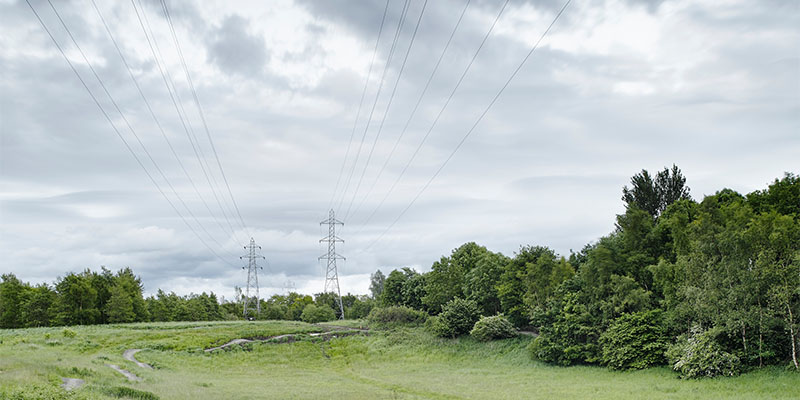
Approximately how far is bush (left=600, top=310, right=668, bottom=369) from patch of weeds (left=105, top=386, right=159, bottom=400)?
34040 mm

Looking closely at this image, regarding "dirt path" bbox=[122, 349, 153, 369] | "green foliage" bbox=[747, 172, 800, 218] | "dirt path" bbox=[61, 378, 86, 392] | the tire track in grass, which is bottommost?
the tire track in grass

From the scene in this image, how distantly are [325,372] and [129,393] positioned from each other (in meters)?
25.0

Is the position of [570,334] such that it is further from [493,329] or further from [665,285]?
[493,329]

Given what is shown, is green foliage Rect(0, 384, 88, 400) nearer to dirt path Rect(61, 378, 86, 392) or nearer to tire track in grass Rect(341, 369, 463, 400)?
dirt path Rect(61, 378, 86, 392)

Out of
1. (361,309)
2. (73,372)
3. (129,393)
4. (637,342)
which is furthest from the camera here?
(361,309)

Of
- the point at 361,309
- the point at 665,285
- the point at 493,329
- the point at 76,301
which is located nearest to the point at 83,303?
the point at 76,301

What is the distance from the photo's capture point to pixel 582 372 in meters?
40.8

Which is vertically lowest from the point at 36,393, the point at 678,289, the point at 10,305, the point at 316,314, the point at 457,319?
the point at 457,319

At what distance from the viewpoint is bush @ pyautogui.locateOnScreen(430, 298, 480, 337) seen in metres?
61.7

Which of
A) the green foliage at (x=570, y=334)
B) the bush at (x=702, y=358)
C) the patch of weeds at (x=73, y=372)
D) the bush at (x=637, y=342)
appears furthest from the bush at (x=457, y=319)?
the patch of weeds at (x=73, y=372)

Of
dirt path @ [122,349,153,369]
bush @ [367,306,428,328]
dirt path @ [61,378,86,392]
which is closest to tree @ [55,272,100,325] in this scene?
dirt path @ [122,349,153,369]

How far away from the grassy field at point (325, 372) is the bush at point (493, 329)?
129 centimetres

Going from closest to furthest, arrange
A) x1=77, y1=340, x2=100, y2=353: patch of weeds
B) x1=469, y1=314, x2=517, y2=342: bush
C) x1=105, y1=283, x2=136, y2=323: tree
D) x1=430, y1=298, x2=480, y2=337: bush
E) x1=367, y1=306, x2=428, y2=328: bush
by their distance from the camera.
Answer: x1=77, y1=340, x2=100, y2=353: patch of weeds, x1=469, y1=314, x2=517, y2=342: bush, x1=430, y1=298, x2=480, y2=337: bush, x1=367, y1=306, x2=428, y2=328: bush, x1=105, y1=283, x2=136, y2=323: tree

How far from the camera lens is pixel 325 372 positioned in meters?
45.5
